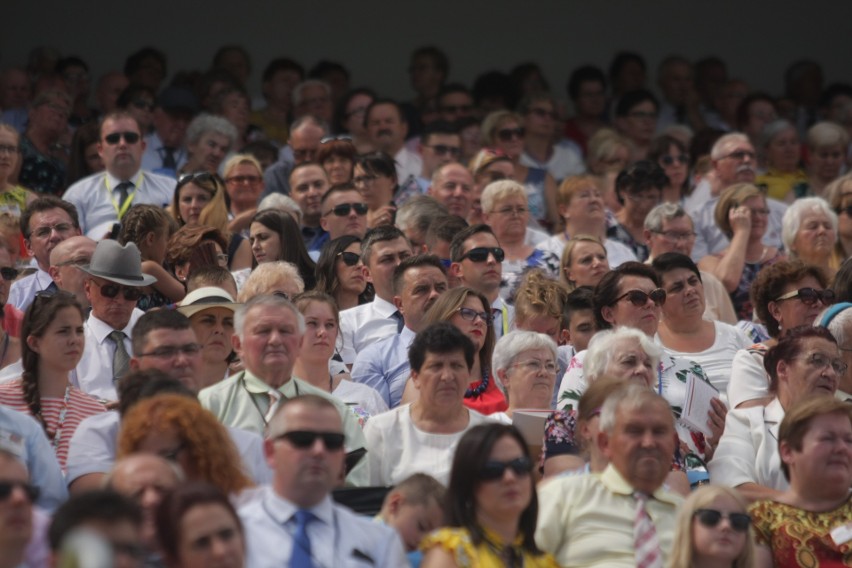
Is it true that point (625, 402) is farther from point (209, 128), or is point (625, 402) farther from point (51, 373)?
point (209, 128)

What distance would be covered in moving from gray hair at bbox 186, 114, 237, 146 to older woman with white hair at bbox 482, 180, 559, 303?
218 centimetres

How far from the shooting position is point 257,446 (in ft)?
23.1

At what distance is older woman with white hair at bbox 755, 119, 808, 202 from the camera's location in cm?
1336

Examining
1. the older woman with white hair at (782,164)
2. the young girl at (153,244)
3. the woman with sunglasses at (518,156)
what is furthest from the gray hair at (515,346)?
the older woman with white hair at (782,164)

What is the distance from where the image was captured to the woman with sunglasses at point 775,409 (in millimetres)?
7879

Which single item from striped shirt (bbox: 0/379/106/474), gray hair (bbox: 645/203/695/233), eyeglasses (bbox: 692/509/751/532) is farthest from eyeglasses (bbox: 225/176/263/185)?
eyeglasses (bbox: 692/509/751/532)

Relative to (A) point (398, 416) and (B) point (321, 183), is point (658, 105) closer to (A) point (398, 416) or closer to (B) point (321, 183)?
(B) point (321, 183)

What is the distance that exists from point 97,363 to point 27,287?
1.46 metres

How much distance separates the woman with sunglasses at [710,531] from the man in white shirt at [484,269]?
330 cm

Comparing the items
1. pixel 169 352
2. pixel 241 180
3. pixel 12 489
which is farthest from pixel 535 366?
pixel 241 180

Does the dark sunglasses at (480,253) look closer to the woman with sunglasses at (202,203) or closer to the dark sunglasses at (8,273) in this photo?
the woman with sunglasses at (202,203)

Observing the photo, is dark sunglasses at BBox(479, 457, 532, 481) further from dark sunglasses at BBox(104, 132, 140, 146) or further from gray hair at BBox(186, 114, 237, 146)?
gray hair at BBox(186, 114, 237, 146)

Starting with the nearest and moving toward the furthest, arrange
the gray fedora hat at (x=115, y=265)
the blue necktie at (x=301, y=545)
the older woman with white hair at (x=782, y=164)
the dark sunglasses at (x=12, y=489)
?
1. the dark sunglasses at (x=12, y=489)
2. the blue necktie at (x=301, y=545)
3. the gray fedora hat at (x=115, y=265)
4. the older woman with white hair at (x=782, y=164)

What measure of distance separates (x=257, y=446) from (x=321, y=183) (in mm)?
4584
